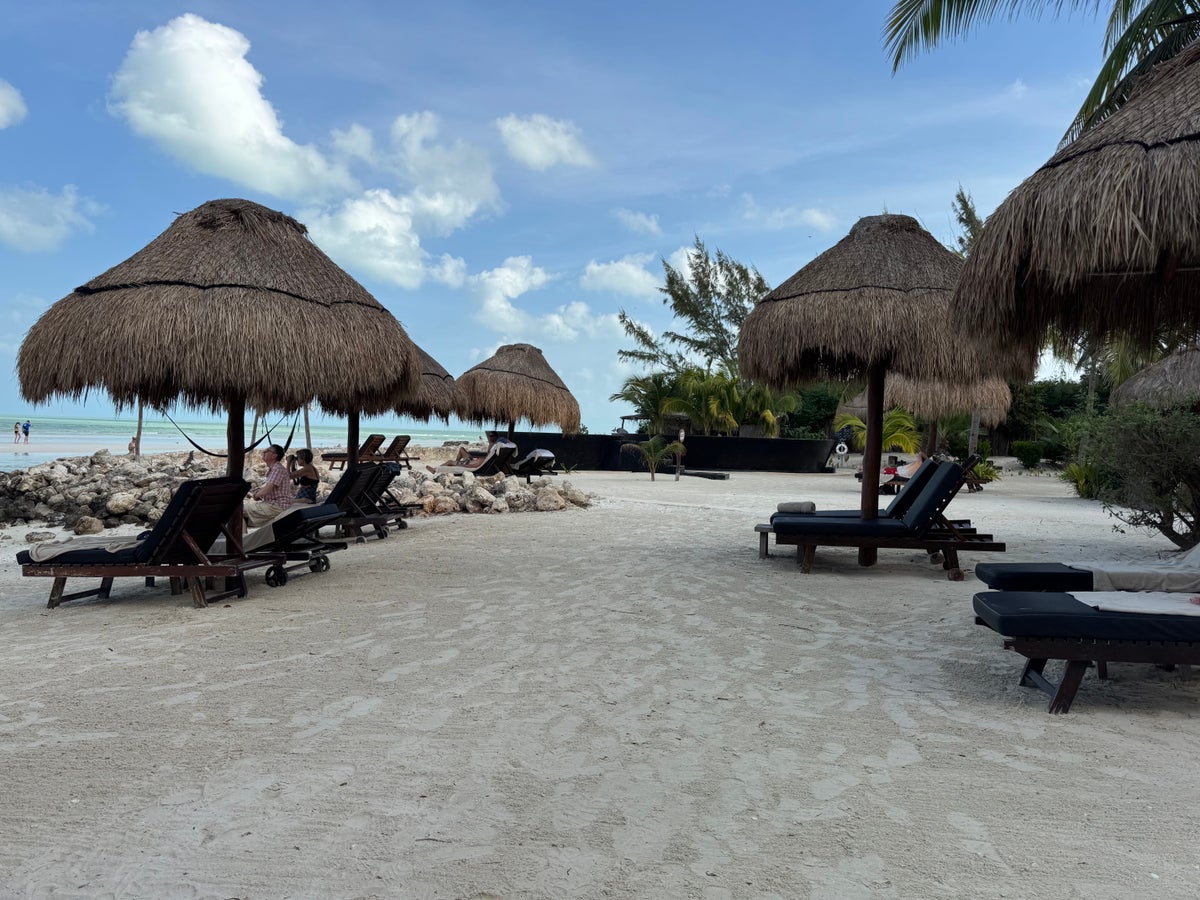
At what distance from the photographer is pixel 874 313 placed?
25.1 feet

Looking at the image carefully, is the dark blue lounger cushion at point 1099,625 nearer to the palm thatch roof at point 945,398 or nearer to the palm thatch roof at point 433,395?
the palm thatch roof at point 433,395

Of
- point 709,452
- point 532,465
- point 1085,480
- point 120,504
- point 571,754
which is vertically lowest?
point 571,754

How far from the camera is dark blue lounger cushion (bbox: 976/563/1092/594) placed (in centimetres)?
466

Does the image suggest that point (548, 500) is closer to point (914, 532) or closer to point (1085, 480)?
point (914, 532)

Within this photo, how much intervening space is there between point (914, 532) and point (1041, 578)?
252 cm

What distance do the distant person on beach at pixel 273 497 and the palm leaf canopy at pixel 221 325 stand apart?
2.50 ft

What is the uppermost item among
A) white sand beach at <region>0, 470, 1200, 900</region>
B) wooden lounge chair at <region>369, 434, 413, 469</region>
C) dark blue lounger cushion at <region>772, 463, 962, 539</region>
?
wooden lounge chair at <region>369, 434, 413, 469</region>

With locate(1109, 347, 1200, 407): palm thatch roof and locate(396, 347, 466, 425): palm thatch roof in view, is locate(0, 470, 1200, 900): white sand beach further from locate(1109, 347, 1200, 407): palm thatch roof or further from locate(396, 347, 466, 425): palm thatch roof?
locate(1109, 347, 1200, 407): palm thatch roof

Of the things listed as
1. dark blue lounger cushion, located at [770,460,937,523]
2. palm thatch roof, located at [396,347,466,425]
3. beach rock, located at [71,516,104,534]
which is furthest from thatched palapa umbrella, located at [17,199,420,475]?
palm thatch roof, located at [396,347,466,425]

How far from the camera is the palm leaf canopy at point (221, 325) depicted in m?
6.23

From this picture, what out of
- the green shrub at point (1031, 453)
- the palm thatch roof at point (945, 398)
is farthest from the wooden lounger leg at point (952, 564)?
the green shrub at point (1031, 453)

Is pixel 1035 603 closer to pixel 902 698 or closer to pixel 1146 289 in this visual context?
pixel 902 698

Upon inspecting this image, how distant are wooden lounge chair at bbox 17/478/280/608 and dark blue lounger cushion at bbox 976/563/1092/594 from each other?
14.7ft

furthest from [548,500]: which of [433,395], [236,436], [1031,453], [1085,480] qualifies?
[1031,453]
